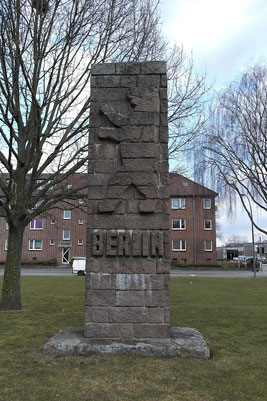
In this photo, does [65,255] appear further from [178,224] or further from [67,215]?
[178,224]

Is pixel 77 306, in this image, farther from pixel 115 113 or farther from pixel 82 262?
pixel 82 262

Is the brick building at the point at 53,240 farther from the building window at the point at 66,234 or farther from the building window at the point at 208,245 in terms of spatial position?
the building window at the point at 208,245

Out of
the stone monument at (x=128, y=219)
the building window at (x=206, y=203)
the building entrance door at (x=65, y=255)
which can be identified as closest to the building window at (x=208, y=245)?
the building window at (x=206, y=203)

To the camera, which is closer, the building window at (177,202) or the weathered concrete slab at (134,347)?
the weathered concrete slab at (134,347)

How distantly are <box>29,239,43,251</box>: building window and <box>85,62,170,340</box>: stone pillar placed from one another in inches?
1411

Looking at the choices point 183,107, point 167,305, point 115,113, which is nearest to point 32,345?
point 167,305

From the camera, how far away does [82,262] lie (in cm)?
2816

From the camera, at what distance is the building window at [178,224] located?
39781 millimetres

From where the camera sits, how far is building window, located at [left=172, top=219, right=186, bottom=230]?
131 feet

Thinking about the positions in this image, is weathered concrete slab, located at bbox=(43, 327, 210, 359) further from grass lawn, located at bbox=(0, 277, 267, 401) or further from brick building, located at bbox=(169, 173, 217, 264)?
brick building, located at bbox=(169, 173, 217, 264)

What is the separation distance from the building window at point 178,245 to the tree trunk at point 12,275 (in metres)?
31.1

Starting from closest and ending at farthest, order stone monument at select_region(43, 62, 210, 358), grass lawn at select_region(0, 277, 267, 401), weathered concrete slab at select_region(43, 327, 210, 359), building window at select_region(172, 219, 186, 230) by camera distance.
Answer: grass lawn at select_region(0, 277, 267, 401)
weathered concrete slab at select_region(43, 327, 210, 359)
stone monument at select_region(43, 62, 210, 358)
building window at select_region(172, 219, 186, 230)

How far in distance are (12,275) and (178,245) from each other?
103ft

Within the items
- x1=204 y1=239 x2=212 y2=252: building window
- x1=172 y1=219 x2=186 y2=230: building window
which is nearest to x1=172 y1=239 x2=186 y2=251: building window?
x1=172 y1=219 x2=186 y2=230: building window
